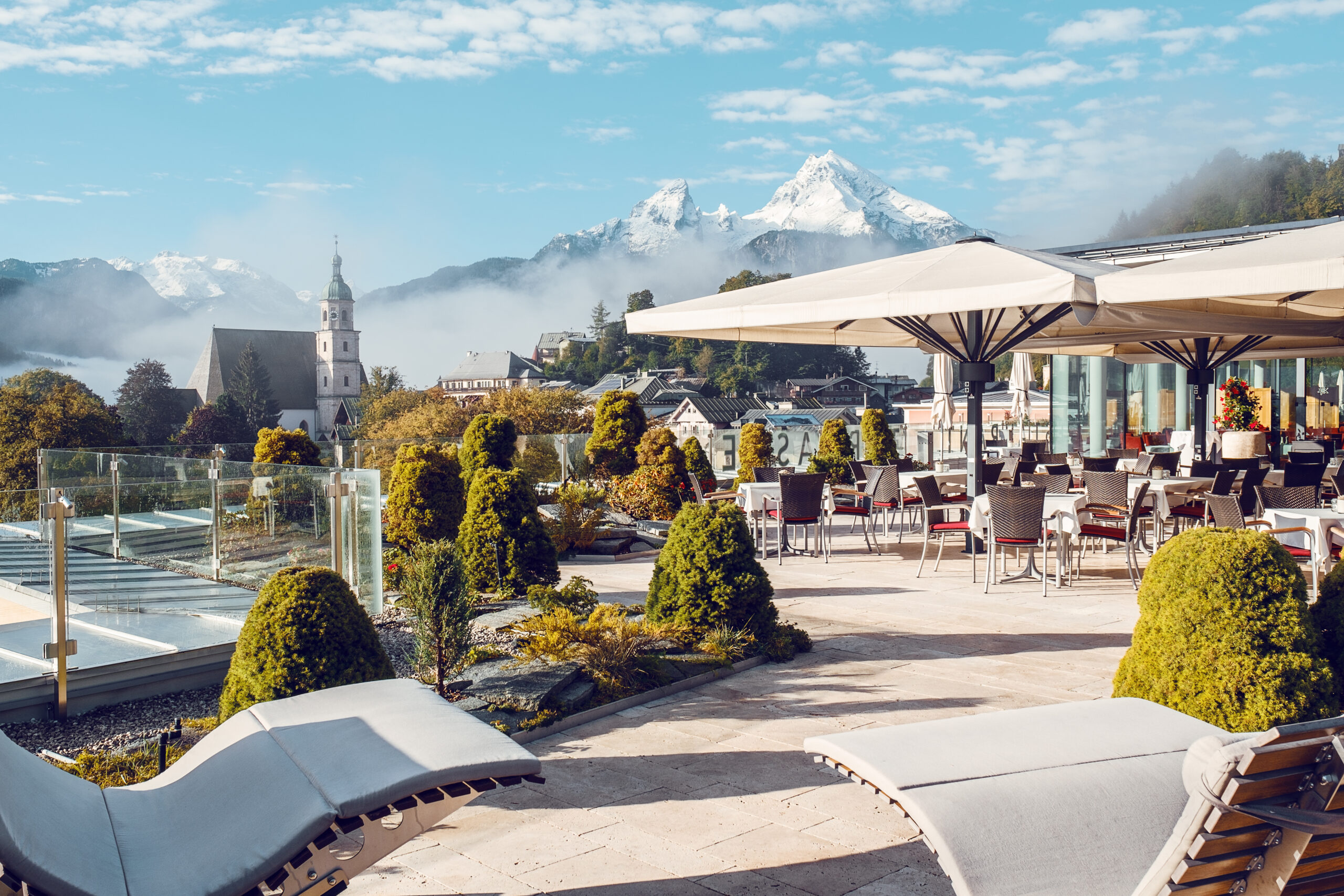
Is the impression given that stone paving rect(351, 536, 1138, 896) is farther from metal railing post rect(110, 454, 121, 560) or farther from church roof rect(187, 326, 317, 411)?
church roof rect(187, 326, 317, 411)

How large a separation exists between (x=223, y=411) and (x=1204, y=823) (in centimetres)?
8824

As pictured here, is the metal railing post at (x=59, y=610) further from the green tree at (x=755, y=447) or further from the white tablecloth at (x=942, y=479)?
the green tree at (x=755, y=447)

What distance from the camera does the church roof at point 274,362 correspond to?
113m

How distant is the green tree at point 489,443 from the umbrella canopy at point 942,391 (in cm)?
641

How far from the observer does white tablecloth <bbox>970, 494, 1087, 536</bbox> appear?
8414 mm

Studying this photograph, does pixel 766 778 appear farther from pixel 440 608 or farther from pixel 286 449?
pixel 286 449

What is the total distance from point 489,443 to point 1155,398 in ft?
59.0

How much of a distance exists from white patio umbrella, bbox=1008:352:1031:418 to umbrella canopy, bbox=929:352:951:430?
265 centimetres

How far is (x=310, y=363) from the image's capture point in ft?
405

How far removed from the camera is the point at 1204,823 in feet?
6.50

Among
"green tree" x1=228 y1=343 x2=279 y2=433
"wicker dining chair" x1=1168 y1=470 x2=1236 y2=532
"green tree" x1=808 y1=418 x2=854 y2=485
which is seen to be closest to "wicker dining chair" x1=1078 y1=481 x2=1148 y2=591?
"wicker dining chair" x1=1168 y1=470 x2=1236 y2=532

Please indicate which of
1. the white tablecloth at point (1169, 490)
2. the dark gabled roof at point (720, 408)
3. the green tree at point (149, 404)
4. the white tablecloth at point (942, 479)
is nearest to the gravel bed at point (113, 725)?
the white tablecloth at point (942, 479)

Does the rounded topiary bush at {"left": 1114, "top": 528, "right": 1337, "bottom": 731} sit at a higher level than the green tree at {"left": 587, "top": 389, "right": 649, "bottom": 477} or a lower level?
lower

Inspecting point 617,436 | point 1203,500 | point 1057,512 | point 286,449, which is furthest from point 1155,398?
point 286,449
